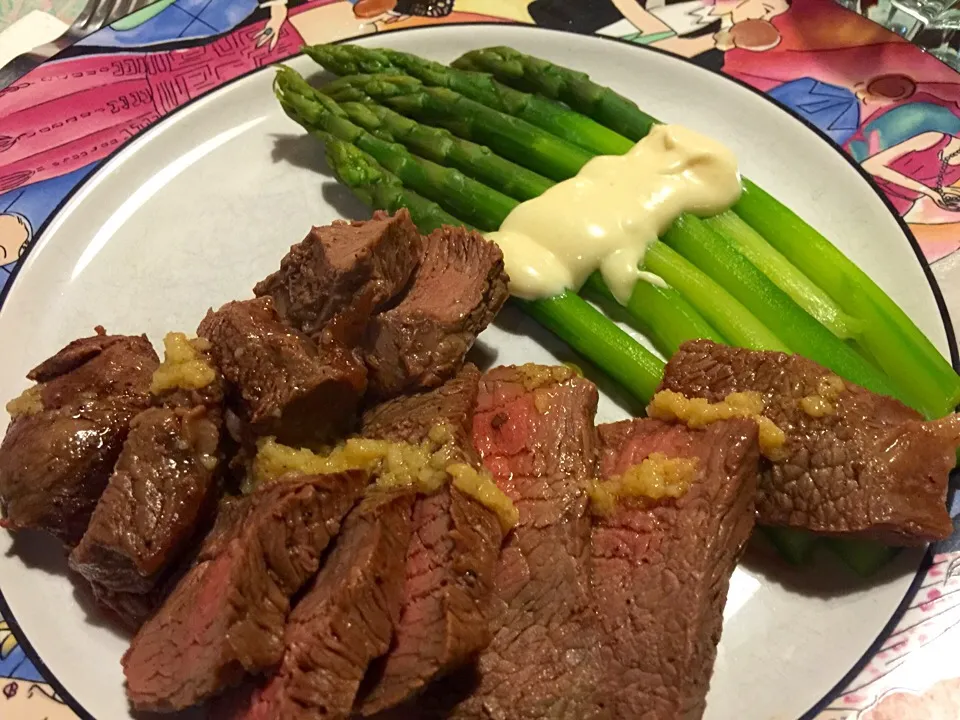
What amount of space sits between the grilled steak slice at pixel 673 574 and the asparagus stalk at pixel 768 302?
3.19ft

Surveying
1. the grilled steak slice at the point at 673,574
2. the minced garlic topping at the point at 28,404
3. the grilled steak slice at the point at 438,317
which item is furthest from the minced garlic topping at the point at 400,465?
the minced garlic topping at the point at 28,404

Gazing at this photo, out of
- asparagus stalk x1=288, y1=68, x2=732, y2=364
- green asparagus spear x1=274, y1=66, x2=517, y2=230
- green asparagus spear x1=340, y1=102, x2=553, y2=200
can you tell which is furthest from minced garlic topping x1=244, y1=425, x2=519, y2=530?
green asparagus spear x1=340, y1=102, x2=553, y2=200

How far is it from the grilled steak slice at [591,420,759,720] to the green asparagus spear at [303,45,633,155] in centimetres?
240

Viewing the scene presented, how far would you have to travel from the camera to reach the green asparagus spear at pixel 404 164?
4961mm

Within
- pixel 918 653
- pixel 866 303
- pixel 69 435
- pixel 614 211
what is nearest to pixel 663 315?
pixel 614 211

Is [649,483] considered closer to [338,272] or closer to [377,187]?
[338,272]

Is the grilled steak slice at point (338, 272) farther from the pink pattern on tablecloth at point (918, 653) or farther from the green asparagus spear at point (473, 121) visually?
the pink pattern on tablecloth at point (918, 653)

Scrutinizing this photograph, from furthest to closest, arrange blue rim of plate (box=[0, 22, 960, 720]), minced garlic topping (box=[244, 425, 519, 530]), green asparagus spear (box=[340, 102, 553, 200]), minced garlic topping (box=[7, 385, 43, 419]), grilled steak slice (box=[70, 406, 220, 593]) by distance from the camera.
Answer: green asparagus spear (box=[340, 102, 553, 200])
minced garlic topping (box=[7, 385, 43, 419])
blue rim of plate (box=[0, 22, 960, 720])
minced garlic topping (box=[244, 425, 519, 530])
grilled steak slice (box=[70, 406, 220, 593])

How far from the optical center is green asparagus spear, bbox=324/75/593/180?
5.10 meters

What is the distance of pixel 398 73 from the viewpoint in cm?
567

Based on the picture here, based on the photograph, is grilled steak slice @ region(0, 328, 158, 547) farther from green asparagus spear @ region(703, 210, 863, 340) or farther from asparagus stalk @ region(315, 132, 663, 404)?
green asparagus spear @ region(703, 210, 863, 340)

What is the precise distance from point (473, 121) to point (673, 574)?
335 centimetres

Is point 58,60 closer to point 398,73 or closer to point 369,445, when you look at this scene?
point 398,73

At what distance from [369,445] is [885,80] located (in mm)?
4510
